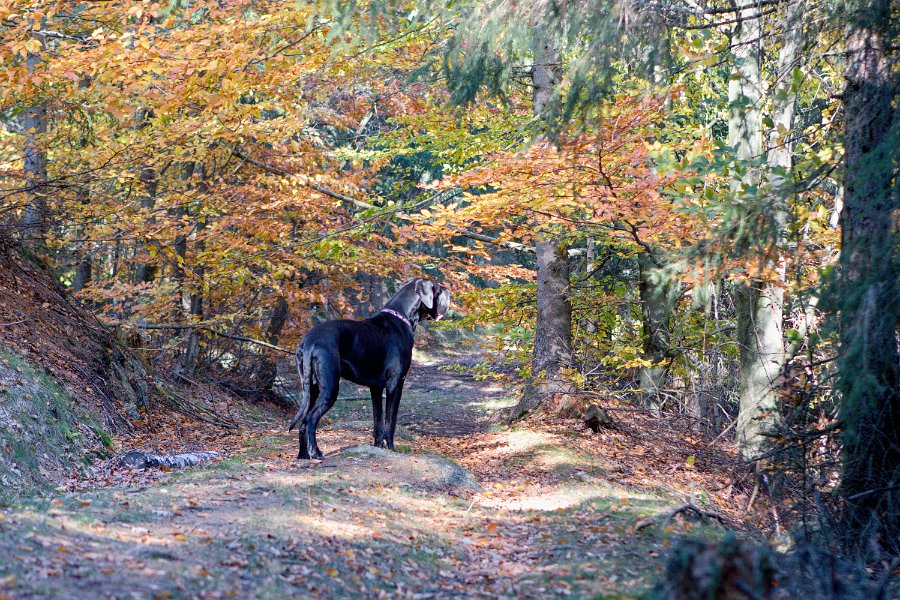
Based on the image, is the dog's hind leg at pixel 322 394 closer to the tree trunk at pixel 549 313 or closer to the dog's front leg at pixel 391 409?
the dog's front leg at pixel 391 409

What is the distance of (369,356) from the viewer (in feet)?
33.1

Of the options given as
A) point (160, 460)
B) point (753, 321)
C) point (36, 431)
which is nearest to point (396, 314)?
point (160, 460)

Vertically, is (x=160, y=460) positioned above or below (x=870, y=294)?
below

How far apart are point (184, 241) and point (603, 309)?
8076mm

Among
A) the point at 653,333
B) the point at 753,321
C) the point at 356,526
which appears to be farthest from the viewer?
the point at 653,333

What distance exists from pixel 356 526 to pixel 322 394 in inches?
128

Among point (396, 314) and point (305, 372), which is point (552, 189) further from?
point (305, 372)

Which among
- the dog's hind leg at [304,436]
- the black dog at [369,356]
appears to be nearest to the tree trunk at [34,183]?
the black dog at [369,356]

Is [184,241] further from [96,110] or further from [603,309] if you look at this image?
[603,309]

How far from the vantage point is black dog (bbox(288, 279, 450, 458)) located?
9445mm

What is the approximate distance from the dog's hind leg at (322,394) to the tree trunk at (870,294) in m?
5.39

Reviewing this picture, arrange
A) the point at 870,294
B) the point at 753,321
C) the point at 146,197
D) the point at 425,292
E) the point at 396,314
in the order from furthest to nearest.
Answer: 1. the point at 146,197
2. the point at 753,321
3. the point at 425,292
4. the point at 396,314
5. the point at 870,294

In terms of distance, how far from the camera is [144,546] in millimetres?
5000

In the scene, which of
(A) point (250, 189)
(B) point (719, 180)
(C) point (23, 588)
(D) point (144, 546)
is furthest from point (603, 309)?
(C) point (23, 588)
